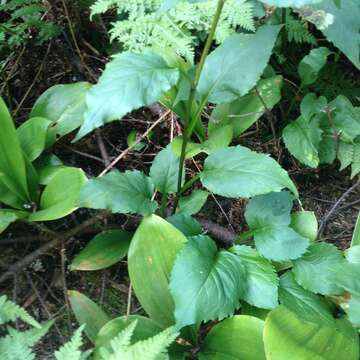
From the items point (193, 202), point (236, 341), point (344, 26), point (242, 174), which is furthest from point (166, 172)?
point (344, 26)

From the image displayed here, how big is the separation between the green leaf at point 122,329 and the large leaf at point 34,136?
21.6 inches

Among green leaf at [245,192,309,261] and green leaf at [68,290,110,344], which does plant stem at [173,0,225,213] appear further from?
green leaf at [68,290,110,344]

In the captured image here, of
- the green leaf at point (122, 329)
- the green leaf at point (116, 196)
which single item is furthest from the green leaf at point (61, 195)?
the green leaf at point (122, 329)

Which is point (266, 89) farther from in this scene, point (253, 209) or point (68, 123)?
point (68, 123)

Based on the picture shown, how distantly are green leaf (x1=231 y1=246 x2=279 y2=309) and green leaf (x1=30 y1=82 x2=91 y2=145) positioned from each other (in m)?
0.64

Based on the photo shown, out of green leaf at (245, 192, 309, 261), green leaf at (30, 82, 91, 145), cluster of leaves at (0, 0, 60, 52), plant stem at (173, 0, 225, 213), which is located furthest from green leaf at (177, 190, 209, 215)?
cluster of leaves at (0, 0, 60, 52)

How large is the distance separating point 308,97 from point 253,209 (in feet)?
1.44

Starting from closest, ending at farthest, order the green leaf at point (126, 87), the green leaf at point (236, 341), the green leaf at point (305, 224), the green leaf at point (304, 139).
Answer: the green leaf at point (126, 87) → the green leaf at point (236, 341) → the green leaf at point (305, 224) → the green leaf at point (304, 139)

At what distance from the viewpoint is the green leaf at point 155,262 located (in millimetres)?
1062

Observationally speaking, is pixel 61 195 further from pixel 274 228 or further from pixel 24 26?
pixel 24 26

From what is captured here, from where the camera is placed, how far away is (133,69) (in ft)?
3.07

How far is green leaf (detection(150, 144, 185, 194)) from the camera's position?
1.26 m

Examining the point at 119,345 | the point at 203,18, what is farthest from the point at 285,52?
the point at 119,345

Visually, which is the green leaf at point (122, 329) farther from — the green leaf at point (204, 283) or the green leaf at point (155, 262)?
the green leaf at point (204, 283)
